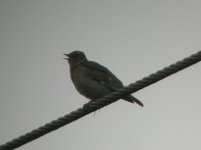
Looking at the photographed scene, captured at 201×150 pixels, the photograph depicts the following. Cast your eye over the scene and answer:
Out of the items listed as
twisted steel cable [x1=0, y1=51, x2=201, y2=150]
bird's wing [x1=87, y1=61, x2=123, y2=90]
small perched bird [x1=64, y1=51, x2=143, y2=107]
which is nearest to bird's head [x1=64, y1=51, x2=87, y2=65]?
small perched bird [x1=64, y1=51, x2=143, y2=107]

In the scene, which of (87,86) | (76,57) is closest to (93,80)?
(87,86)

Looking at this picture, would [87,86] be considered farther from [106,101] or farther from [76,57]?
[106,101]

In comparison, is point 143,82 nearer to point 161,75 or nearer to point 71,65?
point 161,75

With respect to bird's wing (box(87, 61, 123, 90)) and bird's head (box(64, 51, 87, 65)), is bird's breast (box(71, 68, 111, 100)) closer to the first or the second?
bird's wing (box(87, 61, 123, 90))

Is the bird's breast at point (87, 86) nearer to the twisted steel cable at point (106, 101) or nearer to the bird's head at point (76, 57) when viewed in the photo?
the bird's head at point (76, 57)

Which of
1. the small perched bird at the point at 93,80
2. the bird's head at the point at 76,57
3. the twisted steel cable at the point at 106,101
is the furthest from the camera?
the bird's head at the point at 76,57

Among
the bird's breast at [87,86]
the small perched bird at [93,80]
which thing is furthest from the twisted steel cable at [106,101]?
the bird's breast at [87,86]
